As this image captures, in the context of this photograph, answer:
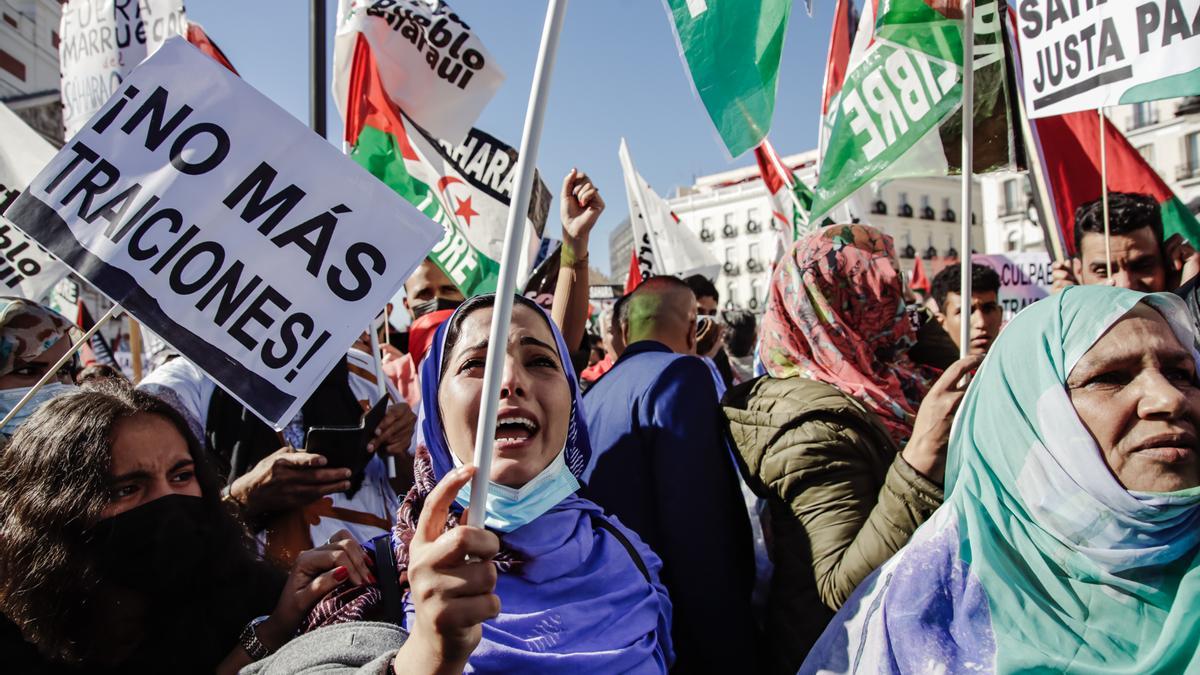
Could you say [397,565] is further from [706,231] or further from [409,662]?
[706,231]

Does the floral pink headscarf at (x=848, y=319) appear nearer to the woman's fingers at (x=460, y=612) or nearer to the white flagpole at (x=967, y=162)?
the white flagpole at (x=967, y=162)

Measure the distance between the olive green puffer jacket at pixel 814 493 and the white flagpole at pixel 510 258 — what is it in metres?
0.98

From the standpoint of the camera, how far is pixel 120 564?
1.72 meters

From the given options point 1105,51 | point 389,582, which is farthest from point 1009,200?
point 389,582

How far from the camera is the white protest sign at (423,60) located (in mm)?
4223

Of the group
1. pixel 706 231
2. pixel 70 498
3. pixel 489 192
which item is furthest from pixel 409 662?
pixel 706 231

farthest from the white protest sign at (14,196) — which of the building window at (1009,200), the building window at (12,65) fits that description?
the building window at (1009,200)

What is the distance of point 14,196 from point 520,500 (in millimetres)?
3398

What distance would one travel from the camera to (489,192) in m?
4.50

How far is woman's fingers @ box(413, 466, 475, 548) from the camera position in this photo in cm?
125

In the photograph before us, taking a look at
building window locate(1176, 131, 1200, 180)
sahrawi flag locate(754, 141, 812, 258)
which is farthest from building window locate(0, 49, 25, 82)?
building window locate(1176, 131, 1200, 180)

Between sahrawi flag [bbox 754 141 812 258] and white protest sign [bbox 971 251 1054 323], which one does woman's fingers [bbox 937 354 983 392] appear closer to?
sahrawi flag [bbox 754 141 812 258]

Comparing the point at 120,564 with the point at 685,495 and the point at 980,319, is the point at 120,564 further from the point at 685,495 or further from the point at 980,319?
the point at 980,319

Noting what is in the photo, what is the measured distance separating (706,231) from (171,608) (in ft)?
219
